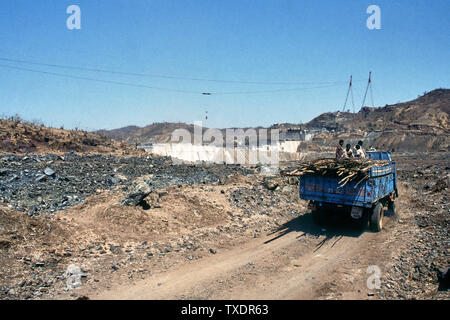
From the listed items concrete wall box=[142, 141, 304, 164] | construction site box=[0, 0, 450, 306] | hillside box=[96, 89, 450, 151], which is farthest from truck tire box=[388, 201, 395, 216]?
hillside box=[96, 89, 450, 151]

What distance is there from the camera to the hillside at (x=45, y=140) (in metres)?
20.6

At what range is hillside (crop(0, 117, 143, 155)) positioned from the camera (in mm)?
20644

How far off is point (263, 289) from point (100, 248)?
13.0 ft

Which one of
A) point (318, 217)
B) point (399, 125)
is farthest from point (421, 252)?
point (399, 125)

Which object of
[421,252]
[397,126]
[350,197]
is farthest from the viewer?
[397,126]

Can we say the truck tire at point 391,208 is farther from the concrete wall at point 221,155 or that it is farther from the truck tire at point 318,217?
the concrete wall at point 221,155

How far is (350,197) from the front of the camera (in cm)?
816

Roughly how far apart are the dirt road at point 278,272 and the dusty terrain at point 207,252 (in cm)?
2

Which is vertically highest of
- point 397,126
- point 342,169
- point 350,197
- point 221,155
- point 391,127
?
point 397,126

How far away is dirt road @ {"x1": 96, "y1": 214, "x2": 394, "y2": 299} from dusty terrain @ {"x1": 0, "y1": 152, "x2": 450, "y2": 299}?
0.07 feet

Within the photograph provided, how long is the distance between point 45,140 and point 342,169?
2227 centimetres

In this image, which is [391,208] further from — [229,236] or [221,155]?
[221,155]
